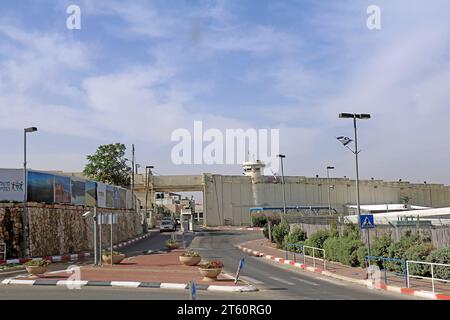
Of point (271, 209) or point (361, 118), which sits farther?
point (271, 209)

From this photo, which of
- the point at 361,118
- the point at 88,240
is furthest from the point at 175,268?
the point at 88,240

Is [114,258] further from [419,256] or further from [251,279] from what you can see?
[419,256]

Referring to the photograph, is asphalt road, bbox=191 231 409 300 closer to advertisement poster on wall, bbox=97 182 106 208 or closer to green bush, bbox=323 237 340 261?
green bush, bbox=323 237 340 261

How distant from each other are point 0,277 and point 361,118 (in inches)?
761

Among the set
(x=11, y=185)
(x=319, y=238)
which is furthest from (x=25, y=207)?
(x=319, y=238)

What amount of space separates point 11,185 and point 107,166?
1710 inches

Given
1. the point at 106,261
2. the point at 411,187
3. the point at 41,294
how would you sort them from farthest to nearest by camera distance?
the point at 411,187, the point at 106,261, the point at 41,294

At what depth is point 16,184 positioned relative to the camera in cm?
3453

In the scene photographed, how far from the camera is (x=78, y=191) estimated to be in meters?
44.2

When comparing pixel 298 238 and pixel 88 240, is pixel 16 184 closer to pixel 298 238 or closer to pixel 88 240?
pixel 88 240

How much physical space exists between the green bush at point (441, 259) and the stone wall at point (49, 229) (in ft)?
82.5

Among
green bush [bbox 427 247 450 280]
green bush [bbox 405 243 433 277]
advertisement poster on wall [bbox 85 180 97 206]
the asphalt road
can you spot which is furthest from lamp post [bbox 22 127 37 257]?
green bush [bbox 427 247 450 280]

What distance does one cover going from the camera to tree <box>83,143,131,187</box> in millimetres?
77438

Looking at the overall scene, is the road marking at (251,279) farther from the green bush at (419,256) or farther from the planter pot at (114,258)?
the planter pot at (114,258)
